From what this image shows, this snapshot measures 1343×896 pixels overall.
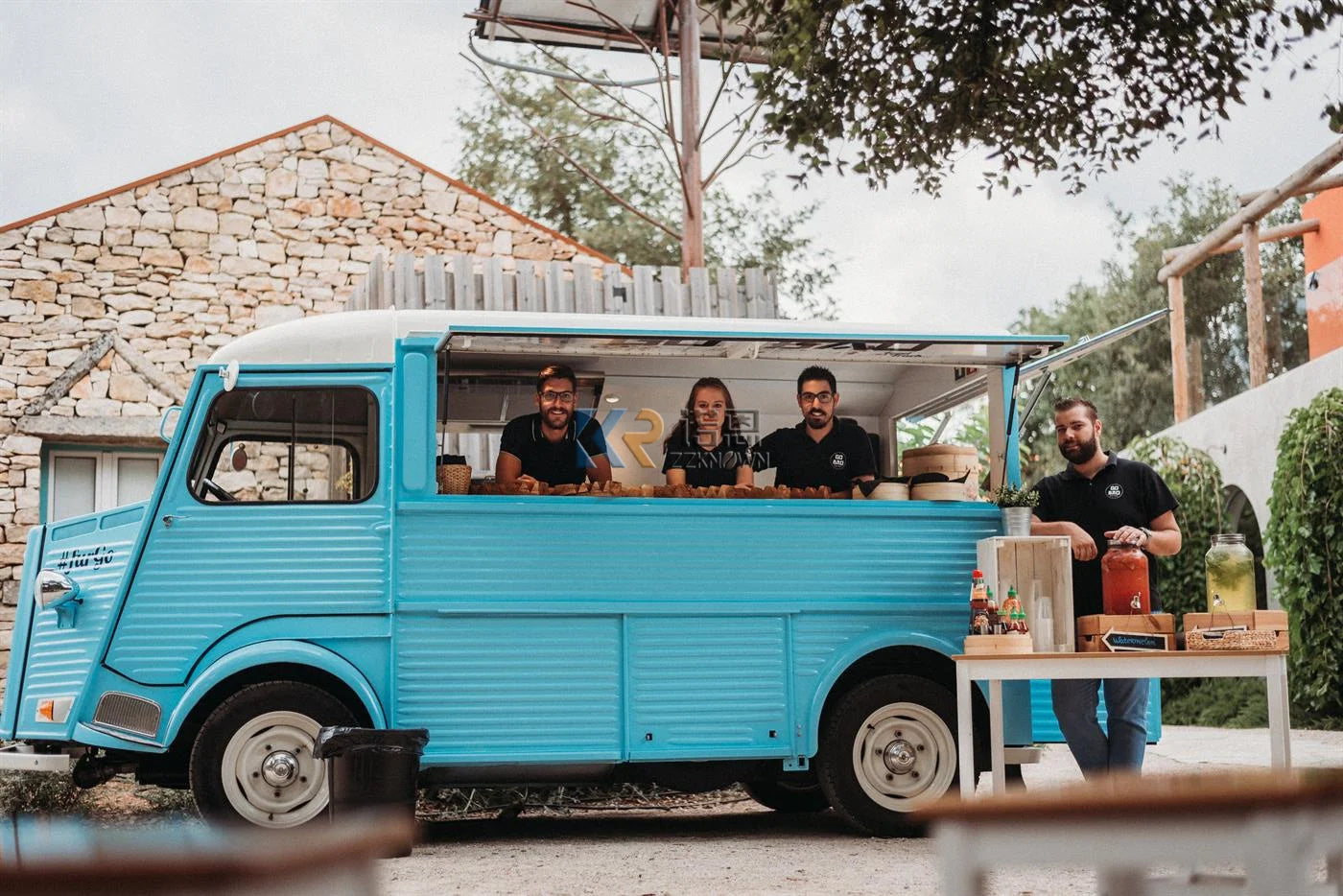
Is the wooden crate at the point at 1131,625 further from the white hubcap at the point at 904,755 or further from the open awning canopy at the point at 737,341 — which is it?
the open awning canopy at the point at 737,341

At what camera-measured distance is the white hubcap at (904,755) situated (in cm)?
703

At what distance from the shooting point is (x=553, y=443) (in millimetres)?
7461

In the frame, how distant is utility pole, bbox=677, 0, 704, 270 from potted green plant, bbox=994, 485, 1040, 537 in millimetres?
6453

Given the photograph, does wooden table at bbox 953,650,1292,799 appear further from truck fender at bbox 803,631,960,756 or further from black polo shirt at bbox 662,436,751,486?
black polo shirt at bbox 662,436,751,486

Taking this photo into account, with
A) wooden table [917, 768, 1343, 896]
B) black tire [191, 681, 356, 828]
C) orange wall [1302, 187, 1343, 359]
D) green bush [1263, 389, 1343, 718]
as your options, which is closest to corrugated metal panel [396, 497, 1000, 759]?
black tire [191, 681, 356, 828]

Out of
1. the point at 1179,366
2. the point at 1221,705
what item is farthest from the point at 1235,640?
the point at 1179,366

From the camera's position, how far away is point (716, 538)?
7.02m

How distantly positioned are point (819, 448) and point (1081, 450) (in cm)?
137

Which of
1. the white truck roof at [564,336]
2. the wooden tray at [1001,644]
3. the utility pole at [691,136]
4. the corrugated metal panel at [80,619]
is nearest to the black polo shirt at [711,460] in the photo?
the white truck roof at [564,336]

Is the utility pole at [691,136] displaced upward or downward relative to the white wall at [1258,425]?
upward

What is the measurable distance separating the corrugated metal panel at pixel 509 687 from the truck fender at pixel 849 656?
0.92 meters

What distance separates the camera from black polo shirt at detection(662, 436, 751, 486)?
7.64 m

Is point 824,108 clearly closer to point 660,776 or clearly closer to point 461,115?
point 660,776

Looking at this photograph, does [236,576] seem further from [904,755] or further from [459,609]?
[904,755]
